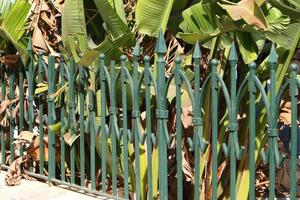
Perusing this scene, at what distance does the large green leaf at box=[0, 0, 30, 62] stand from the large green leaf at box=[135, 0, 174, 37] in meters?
1.31

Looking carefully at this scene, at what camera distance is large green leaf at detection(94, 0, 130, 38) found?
13.6ft

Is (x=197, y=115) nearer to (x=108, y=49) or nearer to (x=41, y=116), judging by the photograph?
(x=108, y=49)

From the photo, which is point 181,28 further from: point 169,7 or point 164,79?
point 164,79

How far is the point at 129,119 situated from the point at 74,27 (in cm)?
92

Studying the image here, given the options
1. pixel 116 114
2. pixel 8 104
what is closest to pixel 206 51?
pixel 116 114

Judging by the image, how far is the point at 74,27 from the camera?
4.30 metres

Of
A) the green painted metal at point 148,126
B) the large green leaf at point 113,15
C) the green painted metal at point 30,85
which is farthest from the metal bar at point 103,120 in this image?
the green painted metal at point 30,85

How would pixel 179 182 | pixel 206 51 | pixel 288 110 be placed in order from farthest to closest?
pixel 206 51, pixel 288 110, pixel 179 182

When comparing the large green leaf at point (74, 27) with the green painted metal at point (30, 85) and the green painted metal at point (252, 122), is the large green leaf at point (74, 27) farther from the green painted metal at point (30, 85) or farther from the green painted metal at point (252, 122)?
the green painted metal at point (252, 122)

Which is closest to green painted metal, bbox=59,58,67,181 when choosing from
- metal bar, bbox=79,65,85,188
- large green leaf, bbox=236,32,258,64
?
metal bar, bbox=79,65,85,188

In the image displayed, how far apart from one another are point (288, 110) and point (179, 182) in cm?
99

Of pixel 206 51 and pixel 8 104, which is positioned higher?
pixel 206 51

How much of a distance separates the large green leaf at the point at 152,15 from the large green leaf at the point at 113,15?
0.21 metres

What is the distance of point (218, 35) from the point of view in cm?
378
